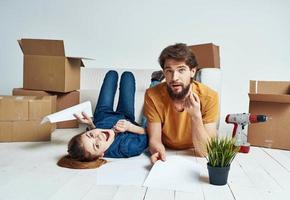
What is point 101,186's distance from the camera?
151 cm

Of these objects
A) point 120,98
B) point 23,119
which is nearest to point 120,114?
point 120,98

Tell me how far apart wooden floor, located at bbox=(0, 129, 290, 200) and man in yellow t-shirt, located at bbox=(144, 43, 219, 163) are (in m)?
0.21

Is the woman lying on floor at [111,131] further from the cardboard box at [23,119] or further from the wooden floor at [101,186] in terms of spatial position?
the cardboard box at [23,119]

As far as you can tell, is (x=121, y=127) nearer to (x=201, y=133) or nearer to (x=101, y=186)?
(x=201, y=133)

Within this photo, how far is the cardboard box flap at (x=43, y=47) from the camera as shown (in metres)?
2.66

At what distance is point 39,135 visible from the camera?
241cm

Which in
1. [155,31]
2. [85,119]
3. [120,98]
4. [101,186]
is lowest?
[101,186]

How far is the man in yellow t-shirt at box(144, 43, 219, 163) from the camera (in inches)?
75.8

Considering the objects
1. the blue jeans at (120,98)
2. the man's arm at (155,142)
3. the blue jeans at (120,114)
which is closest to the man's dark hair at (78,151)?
the blue jeans at (120,114)

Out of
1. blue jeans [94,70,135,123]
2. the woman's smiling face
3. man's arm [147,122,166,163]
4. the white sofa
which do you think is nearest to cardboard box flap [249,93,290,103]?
the white sofa

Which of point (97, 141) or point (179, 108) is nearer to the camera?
point (97, 141)

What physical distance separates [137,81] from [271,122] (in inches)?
46.0

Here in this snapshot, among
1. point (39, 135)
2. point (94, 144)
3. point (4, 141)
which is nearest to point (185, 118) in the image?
point (94, 144)

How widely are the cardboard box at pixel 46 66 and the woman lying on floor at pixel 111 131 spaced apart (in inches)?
15.3
